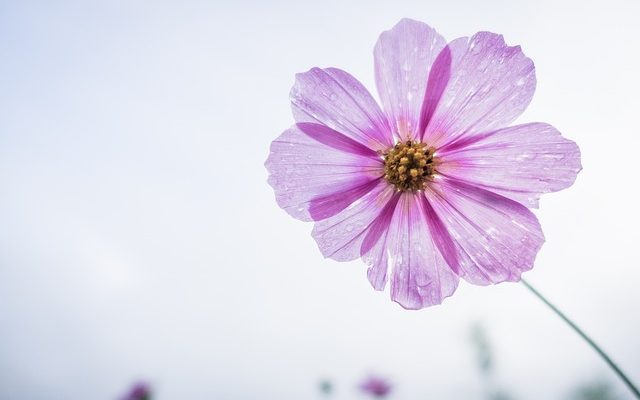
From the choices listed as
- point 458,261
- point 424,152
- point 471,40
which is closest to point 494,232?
point 458,261

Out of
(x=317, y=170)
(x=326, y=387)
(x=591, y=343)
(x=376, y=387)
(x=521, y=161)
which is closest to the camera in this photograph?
(x=591, y=343)

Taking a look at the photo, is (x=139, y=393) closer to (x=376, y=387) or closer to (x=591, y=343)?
(x=376, y=387)

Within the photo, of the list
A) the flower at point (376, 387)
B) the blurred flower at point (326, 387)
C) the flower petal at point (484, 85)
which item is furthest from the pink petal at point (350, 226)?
the flower at point (376, 387)

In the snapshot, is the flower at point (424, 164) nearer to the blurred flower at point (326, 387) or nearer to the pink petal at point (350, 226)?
the pink petal at point (350, 226)

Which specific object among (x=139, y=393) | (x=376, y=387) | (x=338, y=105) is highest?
(x=338, y=105)

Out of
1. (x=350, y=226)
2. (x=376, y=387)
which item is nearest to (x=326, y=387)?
(x=376, y=387)

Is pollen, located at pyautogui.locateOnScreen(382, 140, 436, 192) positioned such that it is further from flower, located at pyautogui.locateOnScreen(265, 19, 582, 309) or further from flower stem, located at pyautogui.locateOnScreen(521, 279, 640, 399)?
flower stem, located at pyautogui.locateOnScreen(521, 279, 640, 399)
